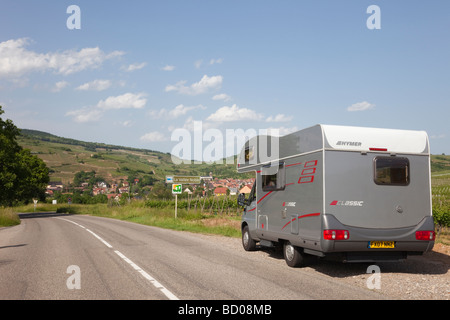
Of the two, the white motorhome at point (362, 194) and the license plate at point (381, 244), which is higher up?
the white motorhome at point (362, 194)

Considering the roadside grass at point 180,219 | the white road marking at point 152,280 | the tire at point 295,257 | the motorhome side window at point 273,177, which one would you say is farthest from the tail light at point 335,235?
the roadside grass at point 180,219

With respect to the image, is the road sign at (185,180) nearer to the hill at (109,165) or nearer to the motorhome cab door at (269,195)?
the motorhome cab door at (269,195)

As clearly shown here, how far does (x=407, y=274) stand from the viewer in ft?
28.8

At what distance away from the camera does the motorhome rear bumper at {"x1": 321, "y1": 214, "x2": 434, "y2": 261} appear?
8000mm

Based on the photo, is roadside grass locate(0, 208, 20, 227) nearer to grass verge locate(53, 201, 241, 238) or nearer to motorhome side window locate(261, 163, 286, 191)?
grass verge locate(53, 201, 241, 238)

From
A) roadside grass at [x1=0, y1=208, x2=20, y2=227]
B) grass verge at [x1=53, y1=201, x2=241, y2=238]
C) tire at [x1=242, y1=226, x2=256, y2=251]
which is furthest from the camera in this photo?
roadside grass at [x1=0, y1=208, x2=20, y2=227]

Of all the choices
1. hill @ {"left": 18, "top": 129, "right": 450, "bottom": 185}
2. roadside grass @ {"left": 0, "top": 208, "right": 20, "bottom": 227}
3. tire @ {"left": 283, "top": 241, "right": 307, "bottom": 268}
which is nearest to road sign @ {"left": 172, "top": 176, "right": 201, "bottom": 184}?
roadside grass @ {"left": 0, "top": 208, "right": 20, "bottom": 227}

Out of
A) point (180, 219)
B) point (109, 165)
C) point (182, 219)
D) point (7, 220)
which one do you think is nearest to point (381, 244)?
point (180, 219)

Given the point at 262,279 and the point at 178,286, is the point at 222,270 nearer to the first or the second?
the point at 262,279

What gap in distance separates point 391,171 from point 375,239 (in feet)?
4.97

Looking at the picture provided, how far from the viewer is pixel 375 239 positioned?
8.18 m

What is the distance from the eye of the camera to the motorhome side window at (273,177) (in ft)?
33.1

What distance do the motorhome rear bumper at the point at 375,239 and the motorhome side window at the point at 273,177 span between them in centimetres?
222
